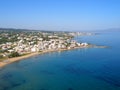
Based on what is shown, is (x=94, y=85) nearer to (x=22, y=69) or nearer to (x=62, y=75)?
(x=62, y=75)

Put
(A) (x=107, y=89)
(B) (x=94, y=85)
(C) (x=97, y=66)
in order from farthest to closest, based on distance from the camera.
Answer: (C) (x=97, y=66), (B) (x=94, y=85), (A) (x=107, y=89)

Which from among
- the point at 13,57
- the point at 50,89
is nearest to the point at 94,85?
the point at 50,89

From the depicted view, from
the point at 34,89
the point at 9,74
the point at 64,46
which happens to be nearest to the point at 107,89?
the point at 34,89

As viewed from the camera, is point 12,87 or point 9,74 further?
point 9,74

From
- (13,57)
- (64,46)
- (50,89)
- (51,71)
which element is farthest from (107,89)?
(64,46)

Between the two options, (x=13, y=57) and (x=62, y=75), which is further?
(x=13, y=57)

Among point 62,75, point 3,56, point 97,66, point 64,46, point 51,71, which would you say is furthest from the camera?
point 64,46

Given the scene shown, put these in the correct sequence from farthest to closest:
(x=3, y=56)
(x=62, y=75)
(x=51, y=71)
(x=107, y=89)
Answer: (x=3, y=56) < (x=51, y=71) < (x=62, y=75) < (x=107, y=89)

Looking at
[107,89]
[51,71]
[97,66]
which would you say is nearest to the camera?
[107,89]

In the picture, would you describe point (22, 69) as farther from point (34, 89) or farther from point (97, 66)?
point (97, 66)
